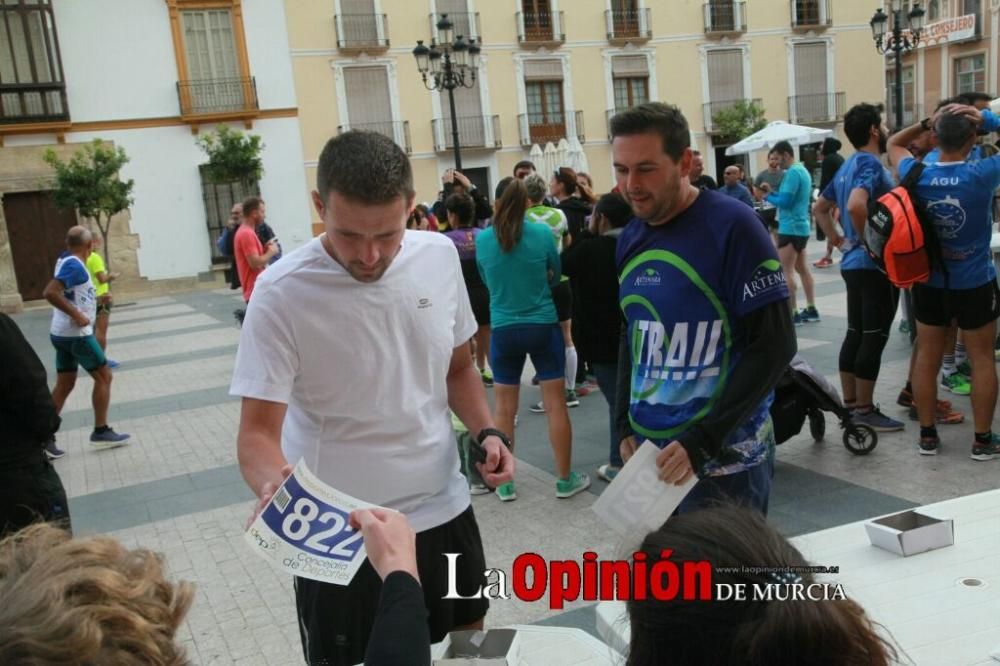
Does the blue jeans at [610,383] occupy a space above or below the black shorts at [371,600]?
below

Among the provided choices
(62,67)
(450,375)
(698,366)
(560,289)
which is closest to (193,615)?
(450,375)

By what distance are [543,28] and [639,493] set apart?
31.7 metres

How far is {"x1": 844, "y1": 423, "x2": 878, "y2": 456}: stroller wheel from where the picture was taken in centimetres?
497

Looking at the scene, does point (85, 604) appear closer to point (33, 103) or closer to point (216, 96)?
point (33, 103)

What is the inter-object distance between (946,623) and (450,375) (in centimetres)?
136

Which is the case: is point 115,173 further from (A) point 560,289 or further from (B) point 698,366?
(B) point 698,366

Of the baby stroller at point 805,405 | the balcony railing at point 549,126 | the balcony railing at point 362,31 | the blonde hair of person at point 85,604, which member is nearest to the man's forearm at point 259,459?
the blonde hair of person at point 85,604

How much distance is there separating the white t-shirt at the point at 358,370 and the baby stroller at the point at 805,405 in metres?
3.21

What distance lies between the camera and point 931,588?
5.96 ft

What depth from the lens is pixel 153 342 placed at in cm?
1348

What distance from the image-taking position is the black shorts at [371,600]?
2039mm

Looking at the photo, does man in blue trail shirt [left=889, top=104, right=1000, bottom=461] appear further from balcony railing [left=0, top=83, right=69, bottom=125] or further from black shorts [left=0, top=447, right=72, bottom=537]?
balcony railing [left=0, top=83, right=69, bottom=125]

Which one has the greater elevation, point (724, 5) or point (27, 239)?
point (724, 5)

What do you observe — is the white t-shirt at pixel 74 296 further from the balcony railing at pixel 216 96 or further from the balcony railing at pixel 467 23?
the balcony railing at pixel 467 23
